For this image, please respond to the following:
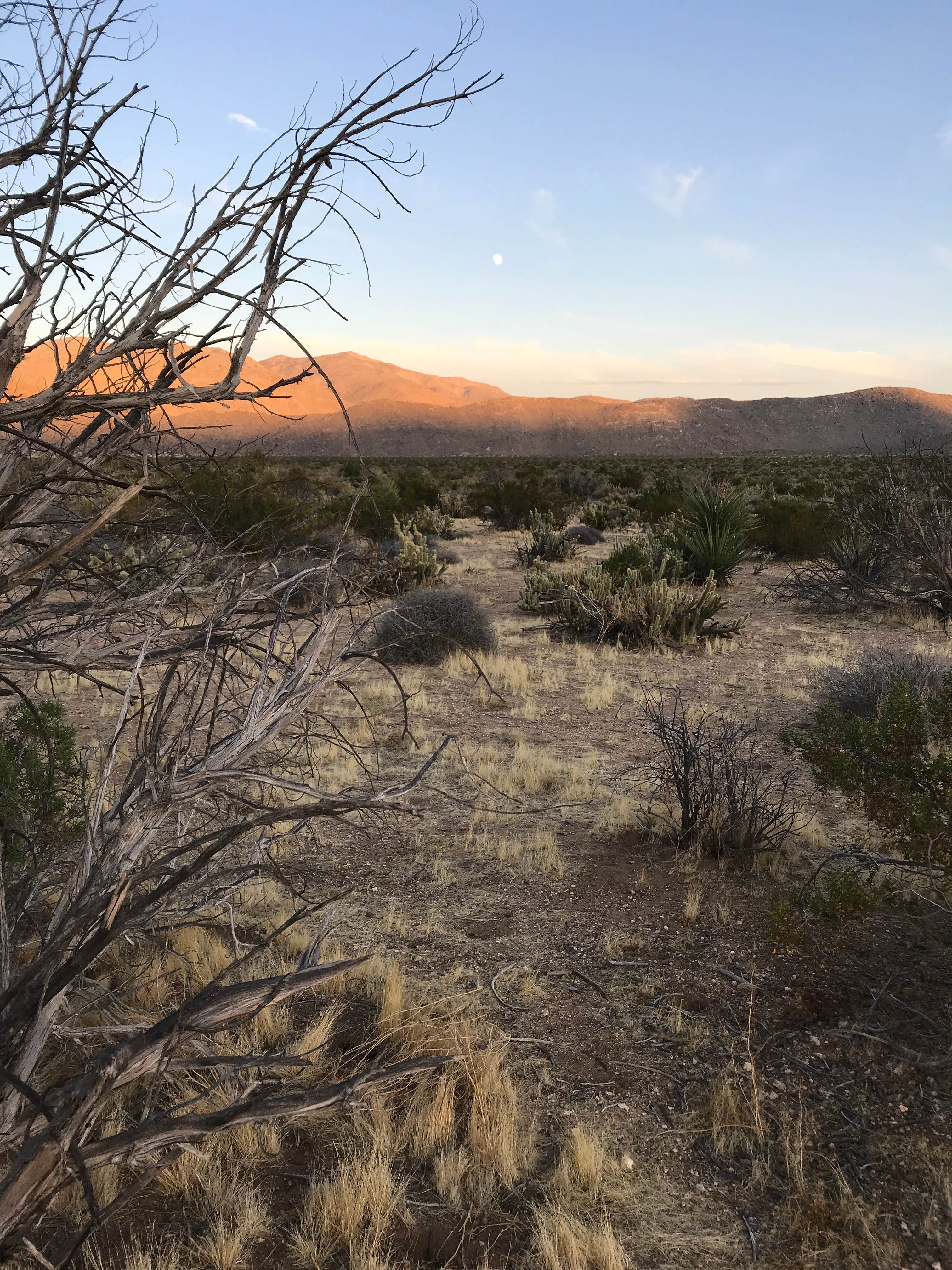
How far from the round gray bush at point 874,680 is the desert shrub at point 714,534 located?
551 cm

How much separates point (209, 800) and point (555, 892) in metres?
2.51

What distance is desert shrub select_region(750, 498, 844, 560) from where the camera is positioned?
15.7m

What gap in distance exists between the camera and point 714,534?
555 inches

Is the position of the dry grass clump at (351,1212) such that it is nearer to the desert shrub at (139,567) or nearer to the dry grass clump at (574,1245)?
the dry grass clump at (574,1245)

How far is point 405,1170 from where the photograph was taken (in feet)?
8.96

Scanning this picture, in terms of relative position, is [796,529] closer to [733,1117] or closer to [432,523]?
[432,523]

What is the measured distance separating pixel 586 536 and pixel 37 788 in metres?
19.0

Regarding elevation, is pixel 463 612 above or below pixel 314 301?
below

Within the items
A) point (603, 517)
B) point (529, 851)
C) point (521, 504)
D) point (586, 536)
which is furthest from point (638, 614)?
point (603, 517)

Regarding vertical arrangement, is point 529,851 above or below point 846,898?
below

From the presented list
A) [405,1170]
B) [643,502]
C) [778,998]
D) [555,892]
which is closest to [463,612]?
[555,892]

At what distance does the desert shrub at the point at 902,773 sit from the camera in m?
3.22

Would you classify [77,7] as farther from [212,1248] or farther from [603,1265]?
[603,1265]

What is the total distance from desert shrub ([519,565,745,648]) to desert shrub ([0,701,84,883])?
8110mm
